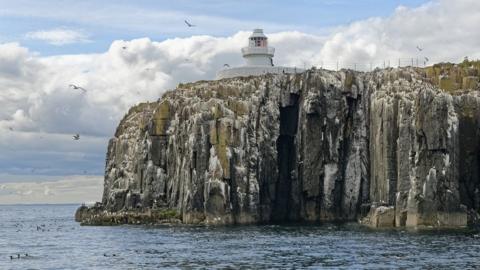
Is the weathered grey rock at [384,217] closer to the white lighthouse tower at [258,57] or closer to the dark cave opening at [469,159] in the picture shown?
the dark cave opening at [469,159]

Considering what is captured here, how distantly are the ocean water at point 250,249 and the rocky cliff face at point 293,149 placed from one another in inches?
459

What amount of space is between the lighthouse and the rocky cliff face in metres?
17.2

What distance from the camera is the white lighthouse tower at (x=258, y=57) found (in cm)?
18379

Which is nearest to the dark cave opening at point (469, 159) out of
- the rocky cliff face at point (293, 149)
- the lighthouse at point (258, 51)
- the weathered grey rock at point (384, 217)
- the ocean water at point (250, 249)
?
the rocky cliff face at point (293, 149)

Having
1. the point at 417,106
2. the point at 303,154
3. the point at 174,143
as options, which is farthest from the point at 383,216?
the point at 174,143

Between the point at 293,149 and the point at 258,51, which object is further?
the point at 258,51

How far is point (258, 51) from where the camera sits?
191000 mm

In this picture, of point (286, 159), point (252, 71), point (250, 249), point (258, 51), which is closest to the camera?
point (250, 249)

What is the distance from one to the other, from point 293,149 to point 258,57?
29.5m

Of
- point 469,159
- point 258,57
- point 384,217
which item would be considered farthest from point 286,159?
point 469,159

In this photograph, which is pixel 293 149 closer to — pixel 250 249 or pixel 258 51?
pixel 258 51

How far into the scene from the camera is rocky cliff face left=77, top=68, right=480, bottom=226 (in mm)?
146875

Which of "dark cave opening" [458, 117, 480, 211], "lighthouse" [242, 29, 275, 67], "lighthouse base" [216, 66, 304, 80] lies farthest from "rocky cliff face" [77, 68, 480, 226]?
"lighthouse" [242, 29, 275, 67]

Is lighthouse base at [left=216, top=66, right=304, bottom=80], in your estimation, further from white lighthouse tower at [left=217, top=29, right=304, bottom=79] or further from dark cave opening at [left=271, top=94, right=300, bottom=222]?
dark cave opening at [left=271, top=94, right=300, bottom=222]
